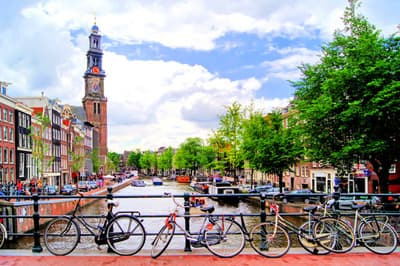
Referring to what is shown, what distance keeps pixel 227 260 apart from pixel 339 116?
55.1 ft

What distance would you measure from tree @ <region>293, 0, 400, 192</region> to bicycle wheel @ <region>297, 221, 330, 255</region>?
1429 centimetres

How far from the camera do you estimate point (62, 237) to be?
7.52 m

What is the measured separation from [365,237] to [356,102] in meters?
13.9

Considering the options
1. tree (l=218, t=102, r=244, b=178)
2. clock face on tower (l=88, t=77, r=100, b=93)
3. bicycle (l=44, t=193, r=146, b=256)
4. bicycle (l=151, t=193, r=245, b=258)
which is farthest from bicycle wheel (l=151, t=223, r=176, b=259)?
clock face on tower (l=88, t=77, r=100, b=93)

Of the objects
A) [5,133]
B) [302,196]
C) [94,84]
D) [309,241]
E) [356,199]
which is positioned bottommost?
[356,199]

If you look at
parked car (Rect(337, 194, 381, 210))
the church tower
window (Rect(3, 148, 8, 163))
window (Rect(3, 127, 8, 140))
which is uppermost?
the church tower

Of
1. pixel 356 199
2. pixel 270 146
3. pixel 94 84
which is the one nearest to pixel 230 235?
pixel 356 199

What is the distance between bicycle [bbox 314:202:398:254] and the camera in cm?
739

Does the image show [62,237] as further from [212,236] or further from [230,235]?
[230,235]

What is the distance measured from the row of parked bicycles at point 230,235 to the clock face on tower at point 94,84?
376 ft

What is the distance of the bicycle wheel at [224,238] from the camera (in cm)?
702

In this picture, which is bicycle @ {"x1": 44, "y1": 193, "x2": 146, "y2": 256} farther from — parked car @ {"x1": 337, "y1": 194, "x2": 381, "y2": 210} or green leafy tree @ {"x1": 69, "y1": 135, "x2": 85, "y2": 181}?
green leafy tree @ {"x1": 69, "y1": 135, "x2": 85, "y2": 181}

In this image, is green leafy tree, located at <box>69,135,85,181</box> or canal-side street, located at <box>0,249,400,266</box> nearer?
canal-side street, located at <box>0,249,400,266</box>

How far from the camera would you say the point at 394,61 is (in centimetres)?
2122
